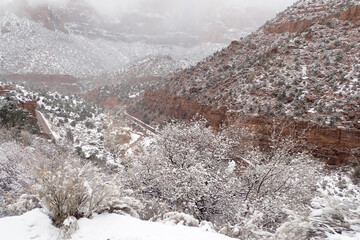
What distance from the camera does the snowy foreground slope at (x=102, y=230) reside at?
2.87m

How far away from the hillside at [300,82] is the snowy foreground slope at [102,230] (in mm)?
11706

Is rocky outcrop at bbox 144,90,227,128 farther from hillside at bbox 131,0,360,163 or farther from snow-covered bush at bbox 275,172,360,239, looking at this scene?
snow-covered bush at bbox 275,172,360,239

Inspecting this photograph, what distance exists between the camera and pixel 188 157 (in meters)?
8.84

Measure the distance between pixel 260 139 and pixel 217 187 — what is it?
1045cm

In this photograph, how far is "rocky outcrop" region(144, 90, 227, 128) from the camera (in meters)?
22.0

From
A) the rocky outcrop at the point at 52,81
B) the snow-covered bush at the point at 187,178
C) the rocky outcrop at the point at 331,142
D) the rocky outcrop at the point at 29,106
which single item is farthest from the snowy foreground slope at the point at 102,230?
the rocky outcrop at the point at 52,81

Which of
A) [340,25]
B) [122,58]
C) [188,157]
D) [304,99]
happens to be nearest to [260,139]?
[304,99]

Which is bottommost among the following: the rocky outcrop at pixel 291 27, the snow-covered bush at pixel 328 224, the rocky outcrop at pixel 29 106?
the snow-covered bush at pixel 328 224

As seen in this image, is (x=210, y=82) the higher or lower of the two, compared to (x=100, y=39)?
lower

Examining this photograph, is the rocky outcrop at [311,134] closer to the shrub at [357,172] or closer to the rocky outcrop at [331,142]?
A: the rocky outcrop at [331,142]

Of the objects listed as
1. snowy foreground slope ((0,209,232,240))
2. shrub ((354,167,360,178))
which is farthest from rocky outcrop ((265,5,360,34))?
snowy foreground slope ((0,209,232,240))

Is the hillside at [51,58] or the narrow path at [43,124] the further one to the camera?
the hillside at [51,58]

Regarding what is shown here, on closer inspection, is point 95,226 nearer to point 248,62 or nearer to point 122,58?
point 248,62

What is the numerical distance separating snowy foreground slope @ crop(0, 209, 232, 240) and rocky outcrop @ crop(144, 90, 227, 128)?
487 inches
